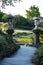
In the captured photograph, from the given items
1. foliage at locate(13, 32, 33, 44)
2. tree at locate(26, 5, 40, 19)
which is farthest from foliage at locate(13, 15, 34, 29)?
foliage at locate(13, 32, 33, 44)

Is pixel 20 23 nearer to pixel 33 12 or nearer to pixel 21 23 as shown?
pixel 21 23

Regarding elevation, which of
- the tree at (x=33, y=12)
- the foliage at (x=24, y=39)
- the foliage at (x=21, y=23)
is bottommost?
the foliage at (x=24, y=39)

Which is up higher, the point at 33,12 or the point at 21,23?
the point at 33,12

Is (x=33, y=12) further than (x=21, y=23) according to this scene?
Yes

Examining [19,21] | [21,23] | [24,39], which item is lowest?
[24,39]

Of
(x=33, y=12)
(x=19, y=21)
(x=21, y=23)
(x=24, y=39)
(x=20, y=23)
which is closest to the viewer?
(x=24, y=39)

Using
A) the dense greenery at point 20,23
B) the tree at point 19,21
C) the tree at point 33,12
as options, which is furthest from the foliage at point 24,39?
the tree at point 33,12

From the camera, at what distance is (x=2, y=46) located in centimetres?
1478

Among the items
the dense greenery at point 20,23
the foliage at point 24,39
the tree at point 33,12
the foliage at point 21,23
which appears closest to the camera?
the foliage at point 24,39

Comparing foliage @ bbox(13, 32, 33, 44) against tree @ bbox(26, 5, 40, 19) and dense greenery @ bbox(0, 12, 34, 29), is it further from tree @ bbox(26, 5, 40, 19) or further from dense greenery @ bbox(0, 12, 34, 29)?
tree @ bbox(26, 5, 40, 19)

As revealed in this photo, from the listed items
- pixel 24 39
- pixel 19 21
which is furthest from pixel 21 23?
pixel 24 39

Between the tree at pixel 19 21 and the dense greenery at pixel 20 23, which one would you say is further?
the tree at pixel 19 21

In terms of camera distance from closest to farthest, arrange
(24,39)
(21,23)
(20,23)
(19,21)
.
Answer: (24,39) → (19,21) → (20,23) → (21,23)

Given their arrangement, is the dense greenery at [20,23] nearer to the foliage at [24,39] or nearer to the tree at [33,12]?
the tree at [33,12]
